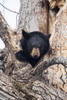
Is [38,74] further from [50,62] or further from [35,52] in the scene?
[35,52]

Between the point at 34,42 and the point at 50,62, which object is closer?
the point at 50,62

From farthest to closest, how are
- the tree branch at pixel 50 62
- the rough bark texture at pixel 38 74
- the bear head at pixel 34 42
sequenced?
the bear head at pixel 34 42
the rough bark texture at pixel 38 74
the tree branch at pixel 50 62

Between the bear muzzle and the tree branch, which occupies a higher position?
the tree branch

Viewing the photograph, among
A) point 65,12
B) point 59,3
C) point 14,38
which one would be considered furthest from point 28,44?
point 59,3

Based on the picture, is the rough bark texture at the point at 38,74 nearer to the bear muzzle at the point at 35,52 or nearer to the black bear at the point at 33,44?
the bear muzzle at the point at 35,52

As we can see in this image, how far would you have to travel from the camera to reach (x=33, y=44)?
456 cm

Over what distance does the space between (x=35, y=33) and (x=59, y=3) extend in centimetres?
133

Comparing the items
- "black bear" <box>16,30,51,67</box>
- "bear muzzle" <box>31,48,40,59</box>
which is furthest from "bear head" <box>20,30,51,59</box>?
"bear muzzle" <box>31,48,40,59</box>

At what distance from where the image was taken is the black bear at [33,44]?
461 centimetres

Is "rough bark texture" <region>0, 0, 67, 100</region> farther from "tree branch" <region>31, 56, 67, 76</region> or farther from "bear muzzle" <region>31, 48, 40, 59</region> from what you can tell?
"bear muzzle" <region>31, 48, 40, 59</region>

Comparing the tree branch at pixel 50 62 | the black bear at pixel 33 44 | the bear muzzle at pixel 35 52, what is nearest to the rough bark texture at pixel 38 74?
the tree branch at pixel 50 62

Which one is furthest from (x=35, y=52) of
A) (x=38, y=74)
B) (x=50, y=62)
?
(x=50, y=62)

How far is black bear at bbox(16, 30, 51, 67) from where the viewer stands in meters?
4.61

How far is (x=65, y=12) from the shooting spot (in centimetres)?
443
